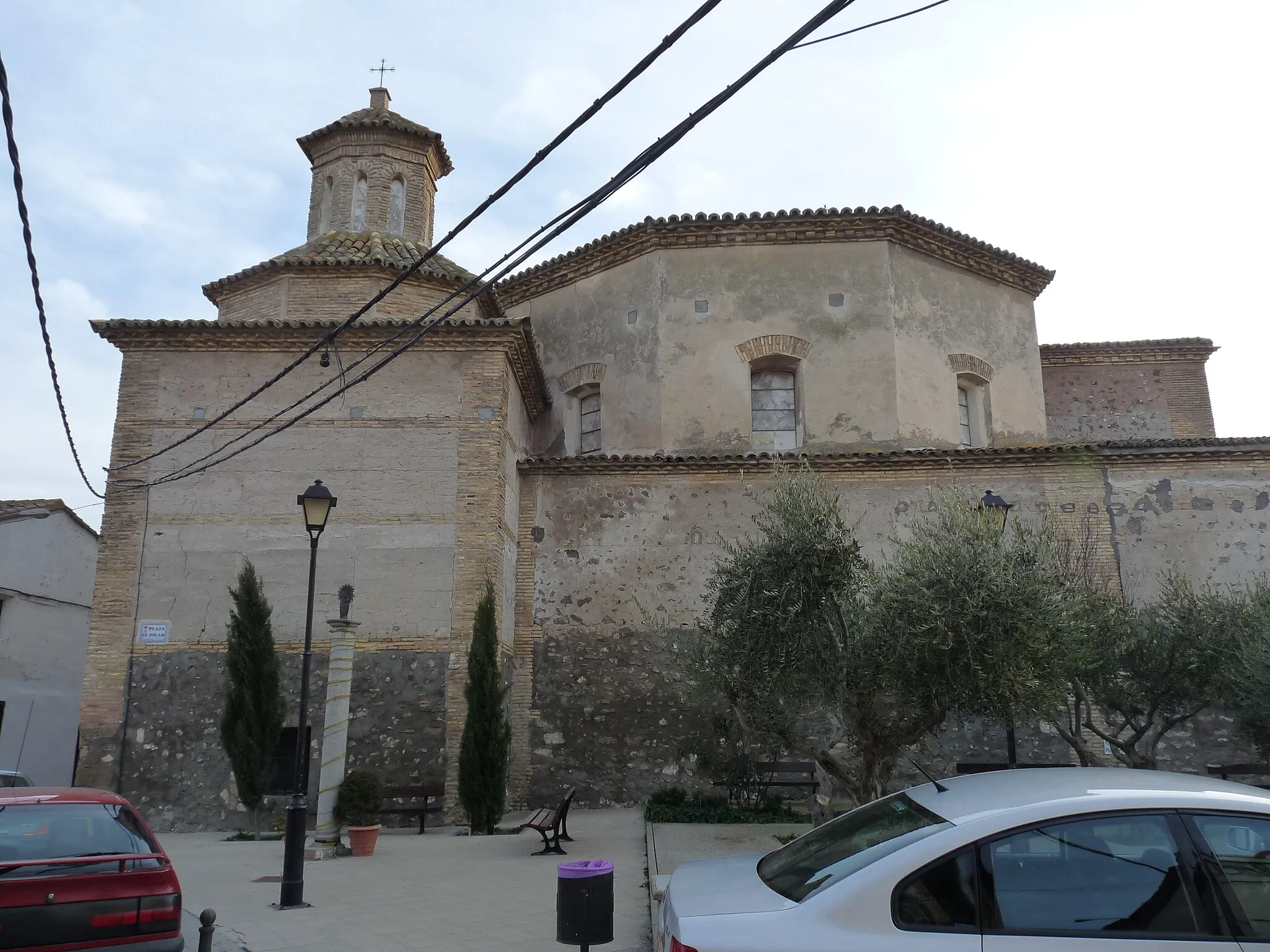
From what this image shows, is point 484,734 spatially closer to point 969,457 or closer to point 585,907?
point 585,907

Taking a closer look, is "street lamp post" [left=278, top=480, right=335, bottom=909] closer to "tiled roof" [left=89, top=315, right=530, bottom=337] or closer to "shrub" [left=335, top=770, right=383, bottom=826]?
"shrub" [left=335, top=770, right=383, bottom=826]

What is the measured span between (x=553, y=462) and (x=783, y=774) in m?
6.19

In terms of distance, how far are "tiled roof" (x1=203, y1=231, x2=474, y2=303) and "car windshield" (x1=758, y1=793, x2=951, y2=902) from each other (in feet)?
44.3

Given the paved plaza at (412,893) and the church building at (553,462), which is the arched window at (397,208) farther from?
the paved plaza at (412,893)

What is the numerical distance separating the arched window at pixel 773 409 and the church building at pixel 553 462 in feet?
0.25

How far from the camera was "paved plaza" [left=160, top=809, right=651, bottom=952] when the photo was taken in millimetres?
7047

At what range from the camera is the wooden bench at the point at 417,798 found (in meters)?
12.6

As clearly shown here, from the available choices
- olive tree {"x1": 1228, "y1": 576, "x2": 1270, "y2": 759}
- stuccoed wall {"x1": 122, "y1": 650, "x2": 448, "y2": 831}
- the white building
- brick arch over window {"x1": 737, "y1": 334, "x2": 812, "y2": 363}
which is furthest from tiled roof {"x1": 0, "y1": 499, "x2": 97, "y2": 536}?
olive tree {"x1": 1228, "y1": 576, "x2": 1270, "y2": 759}

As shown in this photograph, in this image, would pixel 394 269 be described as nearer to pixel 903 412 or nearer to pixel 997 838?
A: pixel 903 412

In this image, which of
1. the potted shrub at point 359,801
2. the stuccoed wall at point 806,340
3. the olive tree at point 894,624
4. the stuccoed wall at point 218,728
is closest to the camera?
the olive tree at point 894,624

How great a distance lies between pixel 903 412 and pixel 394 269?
9203 millimetres

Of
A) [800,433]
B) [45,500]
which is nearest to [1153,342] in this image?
[800,433]

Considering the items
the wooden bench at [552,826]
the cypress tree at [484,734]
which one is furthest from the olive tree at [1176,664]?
the cypress tree at [484,734]

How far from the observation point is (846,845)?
12.4ft
